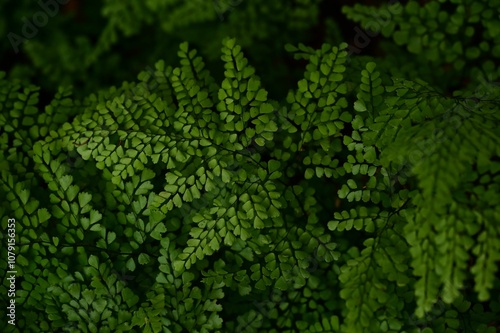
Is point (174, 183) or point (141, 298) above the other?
point (174, 183)

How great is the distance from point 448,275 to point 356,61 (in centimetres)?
91

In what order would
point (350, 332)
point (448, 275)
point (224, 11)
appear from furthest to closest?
point (224, 11)
point (350, 332)
point (448, 275)

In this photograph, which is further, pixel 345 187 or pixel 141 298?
pixel 141 298

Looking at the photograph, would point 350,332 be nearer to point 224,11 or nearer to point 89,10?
point 224,11

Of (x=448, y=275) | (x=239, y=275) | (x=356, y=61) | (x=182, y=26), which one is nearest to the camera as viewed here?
(x=448, y=275)

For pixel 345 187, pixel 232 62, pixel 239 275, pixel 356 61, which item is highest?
pixel 232 62

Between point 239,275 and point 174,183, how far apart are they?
1.08 ft

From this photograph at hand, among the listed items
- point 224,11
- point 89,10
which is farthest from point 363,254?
point 89,10

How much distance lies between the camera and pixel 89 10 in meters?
3.13

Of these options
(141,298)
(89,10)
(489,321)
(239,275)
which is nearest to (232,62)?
(239,275)

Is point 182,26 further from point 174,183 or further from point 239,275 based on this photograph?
point 239,275

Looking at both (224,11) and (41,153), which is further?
(224,11)

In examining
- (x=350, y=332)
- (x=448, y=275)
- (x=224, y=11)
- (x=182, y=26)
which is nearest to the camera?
(x=448, y=275)

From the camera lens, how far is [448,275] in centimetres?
118
